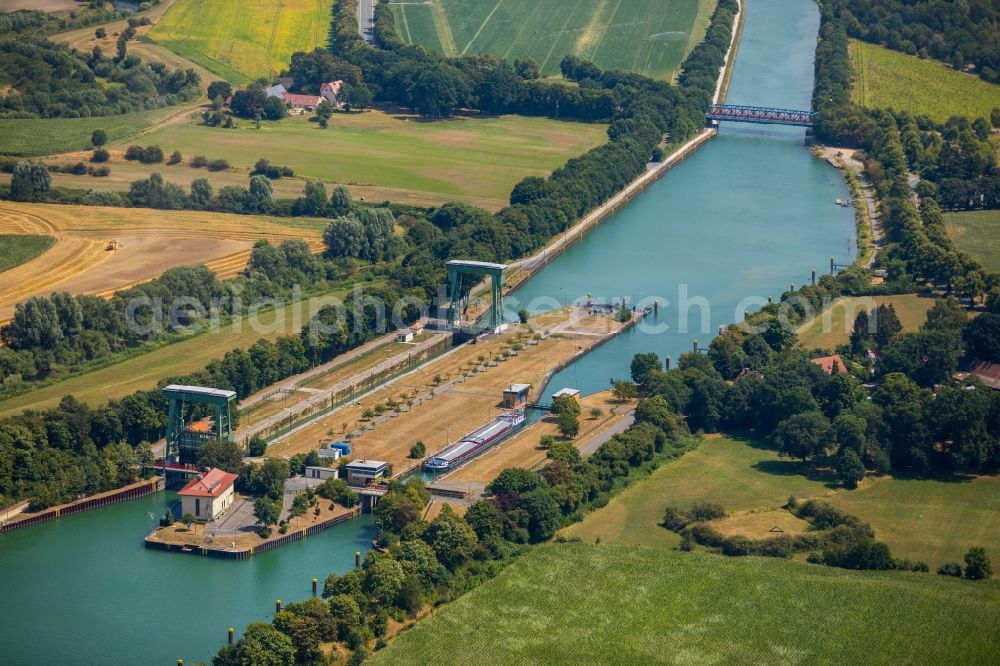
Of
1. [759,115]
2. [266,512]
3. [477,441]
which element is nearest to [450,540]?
[266,512]

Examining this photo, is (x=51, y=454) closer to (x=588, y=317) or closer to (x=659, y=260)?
(x=588, y=317)

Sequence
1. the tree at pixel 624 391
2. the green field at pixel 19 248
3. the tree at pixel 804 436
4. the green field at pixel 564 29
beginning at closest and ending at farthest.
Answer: the tree at pixel 804 436, the tree at pixel 624 391, the green field at pixel 19 248, the green field at pixel 564 29

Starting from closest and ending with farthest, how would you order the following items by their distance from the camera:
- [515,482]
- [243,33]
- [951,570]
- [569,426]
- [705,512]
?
[951,570], [705,512], [515,482], [569,426], [243,33]

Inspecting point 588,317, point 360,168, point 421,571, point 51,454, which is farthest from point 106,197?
point 421,571

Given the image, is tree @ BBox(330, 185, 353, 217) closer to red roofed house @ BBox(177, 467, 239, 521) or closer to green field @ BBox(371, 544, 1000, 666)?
red roofed house @ BBox(177, 467, 239, 521)

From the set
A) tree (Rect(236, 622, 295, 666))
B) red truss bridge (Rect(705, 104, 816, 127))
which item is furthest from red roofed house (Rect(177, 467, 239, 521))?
red truss bridge (Rect(705, 104, 816, 127))

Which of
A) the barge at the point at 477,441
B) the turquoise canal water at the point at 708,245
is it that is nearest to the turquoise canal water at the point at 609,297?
the turquoise canal water at the point at 708,245

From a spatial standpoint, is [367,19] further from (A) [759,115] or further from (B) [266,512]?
(B) [266,512]

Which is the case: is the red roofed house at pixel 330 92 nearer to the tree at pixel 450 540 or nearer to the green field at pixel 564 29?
the green field at pixel 564 29
